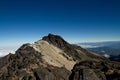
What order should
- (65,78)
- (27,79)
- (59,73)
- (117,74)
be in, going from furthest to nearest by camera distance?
(59,73), (65,78), (27,79), (117,74)

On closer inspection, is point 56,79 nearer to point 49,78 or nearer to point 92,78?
point 49,78

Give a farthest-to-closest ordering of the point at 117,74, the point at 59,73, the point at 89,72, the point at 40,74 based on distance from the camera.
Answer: the point at 59,73 → the point at 40,74 → the point at 89,72 → the point at 117,74

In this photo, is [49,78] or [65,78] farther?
[65,78]

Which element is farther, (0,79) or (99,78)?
(0,79)

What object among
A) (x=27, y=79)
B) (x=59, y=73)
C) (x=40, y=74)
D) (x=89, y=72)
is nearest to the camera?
(x=89, y=72)

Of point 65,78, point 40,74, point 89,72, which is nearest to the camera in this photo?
point 89,72

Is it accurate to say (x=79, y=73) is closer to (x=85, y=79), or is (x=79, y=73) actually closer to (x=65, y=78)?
(x=85, y=79)

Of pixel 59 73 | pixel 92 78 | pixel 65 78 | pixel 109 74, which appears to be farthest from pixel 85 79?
pixel 59 73

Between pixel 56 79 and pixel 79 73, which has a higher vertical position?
pixel 79 73

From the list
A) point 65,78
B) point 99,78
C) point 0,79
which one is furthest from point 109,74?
point 0,79
